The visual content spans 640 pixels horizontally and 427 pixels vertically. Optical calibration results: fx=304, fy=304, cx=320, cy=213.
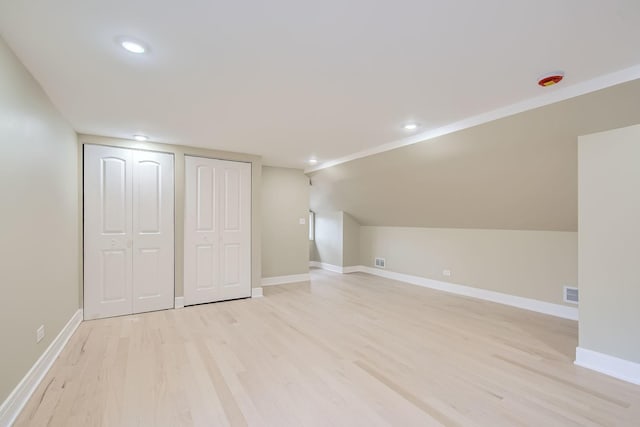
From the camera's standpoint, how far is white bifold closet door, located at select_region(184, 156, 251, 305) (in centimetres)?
443

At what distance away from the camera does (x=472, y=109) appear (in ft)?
9.52

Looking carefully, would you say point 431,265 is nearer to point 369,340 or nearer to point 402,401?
point 369,340

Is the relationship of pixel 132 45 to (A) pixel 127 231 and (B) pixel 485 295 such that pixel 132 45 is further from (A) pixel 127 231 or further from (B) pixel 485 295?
(B) pixel 485 295

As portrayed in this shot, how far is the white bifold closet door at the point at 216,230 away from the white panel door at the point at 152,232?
0.76ft

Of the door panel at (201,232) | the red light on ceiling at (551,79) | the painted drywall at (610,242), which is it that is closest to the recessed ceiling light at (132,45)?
the door panel at (201,232)

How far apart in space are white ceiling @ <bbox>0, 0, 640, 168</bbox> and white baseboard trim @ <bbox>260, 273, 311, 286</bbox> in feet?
11.2

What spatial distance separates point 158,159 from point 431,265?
4782 millimetres

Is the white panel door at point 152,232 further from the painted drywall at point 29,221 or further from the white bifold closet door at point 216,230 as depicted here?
the painted drywall at point 29,221

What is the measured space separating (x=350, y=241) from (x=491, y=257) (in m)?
3.07

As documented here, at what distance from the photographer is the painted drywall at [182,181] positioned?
4.03 meters

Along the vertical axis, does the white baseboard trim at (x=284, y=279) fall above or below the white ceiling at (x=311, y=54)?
below

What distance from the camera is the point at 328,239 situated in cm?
738

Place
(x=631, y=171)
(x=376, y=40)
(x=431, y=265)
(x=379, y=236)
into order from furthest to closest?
(x=379, y=236) < (x=431, y=265) < (x=631, y=171) < (x=376, y=40)

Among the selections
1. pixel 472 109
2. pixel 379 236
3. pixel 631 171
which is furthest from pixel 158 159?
pixel 631 171
